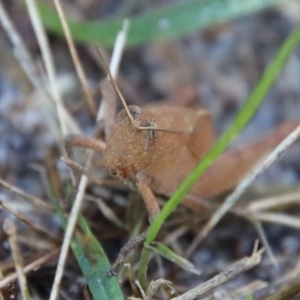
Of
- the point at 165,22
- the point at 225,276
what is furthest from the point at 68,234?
the point at 165,22

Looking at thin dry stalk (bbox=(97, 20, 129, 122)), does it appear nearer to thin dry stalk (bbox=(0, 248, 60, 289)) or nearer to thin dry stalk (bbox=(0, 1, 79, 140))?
thin dry stalk (bbox=(0, 1, 79, 140))

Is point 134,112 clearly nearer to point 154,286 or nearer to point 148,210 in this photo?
point 148,210

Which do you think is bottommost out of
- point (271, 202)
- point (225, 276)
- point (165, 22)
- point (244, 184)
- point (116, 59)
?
point (225, 276)

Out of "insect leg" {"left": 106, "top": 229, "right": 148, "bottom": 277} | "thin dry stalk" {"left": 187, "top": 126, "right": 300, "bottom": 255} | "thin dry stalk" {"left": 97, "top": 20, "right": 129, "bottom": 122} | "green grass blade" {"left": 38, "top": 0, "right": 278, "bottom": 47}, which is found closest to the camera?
"insect leg" {"left": 106, "top": 229, "right": 148, "bottom": 277}

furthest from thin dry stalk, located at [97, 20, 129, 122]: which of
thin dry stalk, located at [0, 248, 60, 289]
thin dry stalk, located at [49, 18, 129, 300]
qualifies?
thin dry stalk, located at [0, 248, 60, 289]

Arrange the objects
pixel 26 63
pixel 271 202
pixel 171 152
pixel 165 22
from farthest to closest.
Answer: pixel 165 22 < pixel 26 63 < pixel 271 202 < pixel 171 152
